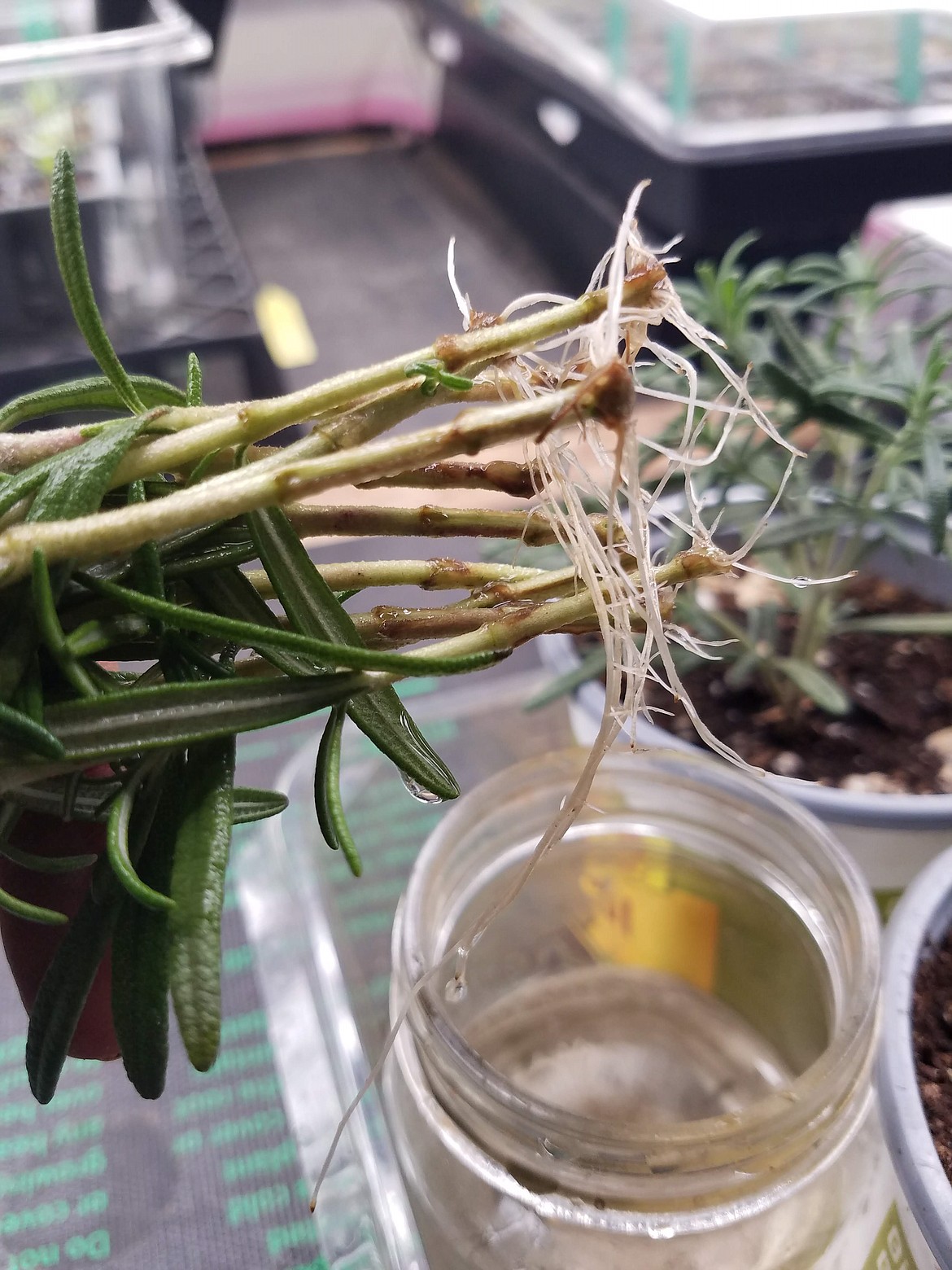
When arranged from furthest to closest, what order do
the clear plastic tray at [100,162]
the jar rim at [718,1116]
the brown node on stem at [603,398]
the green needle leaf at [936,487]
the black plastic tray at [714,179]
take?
the black plastic tray at [714,179] < the clear plastic tray at [100,162] < the green needle leaf at [936,487] < the jar rim at [718,1116] < the brown node on stem at [603,398]

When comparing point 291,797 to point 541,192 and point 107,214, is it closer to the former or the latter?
point 107,214

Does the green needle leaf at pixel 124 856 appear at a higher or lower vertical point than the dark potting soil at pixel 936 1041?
higher

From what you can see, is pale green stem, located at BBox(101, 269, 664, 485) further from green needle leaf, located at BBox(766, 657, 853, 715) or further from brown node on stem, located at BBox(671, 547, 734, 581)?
green needle leaf, located at BBox(766, 657, 853, 715)

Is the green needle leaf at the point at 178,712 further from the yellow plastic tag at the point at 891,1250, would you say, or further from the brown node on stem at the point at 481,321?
the yellow plastic tag at the point at 891,1250

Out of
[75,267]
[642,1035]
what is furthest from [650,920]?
[75,267]

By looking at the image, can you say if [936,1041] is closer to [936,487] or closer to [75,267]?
[936,487]

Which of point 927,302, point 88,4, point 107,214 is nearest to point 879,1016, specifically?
point 927,302

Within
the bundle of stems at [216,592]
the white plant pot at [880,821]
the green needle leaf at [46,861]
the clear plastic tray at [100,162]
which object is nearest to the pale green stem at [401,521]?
the bundle of stems at [216,592]

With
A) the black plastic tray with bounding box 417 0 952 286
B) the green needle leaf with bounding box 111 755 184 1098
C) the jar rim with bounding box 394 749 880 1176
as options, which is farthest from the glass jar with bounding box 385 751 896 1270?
the black plastic tray with bounding box 417 0 952 286
